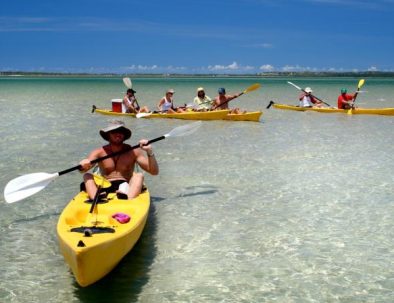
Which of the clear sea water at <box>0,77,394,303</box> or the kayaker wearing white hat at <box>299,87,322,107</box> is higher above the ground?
the kayaker wearing white hat at <box>299,87,322,107</box>

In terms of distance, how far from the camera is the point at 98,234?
4.35 meters

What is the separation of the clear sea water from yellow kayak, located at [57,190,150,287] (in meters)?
0.42

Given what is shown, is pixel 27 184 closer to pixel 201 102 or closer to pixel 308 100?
pixel 201 102

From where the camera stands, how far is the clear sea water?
4.73 meters

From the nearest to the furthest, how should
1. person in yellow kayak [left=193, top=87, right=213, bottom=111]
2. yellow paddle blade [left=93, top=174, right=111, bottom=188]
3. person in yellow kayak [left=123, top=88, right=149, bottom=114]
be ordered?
1. yellow paddle blade [left=93, top=174, right=111, bottom=188]
2. person in yellow kayak [left=193, top=87, right=213, bottom=111]
3. person in yellow kayak [left=123, top=88, right=149, bottom=114]

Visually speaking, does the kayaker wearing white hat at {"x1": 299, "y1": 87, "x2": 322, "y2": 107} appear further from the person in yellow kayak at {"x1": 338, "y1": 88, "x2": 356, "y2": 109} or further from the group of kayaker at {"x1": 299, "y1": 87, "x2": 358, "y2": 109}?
the person in yellow kayak at {"x1": 338, "y1": 88, "x2": 356, "y2": 109}

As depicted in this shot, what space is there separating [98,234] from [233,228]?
8.27 feet

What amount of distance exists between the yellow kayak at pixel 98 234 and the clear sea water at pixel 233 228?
0.42 metres

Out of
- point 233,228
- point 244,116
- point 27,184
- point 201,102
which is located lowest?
point 233,228

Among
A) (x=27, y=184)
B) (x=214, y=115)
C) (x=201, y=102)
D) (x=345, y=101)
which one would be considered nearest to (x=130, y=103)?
(x=201, y=102)

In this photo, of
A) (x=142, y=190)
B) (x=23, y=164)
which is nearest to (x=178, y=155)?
(x=23, y=164)

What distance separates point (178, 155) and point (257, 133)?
4.25 m

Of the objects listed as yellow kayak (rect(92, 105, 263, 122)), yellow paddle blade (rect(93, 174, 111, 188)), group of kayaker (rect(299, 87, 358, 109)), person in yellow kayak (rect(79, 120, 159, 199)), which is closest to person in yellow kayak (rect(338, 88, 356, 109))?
group of kayaker (rect(299, 87, 358, 109))

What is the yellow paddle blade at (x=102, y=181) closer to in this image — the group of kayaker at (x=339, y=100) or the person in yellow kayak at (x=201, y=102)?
the person in yellow kayak at (x=201, y=102)
